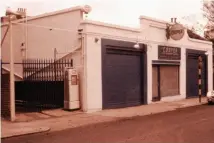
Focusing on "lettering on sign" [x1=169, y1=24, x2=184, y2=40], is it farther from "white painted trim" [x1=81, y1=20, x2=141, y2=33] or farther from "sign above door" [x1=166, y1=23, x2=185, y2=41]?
"white painted trim" [x1=81, y1=20, x2=141, y2=33]

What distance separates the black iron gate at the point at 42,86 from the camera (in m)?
16.5

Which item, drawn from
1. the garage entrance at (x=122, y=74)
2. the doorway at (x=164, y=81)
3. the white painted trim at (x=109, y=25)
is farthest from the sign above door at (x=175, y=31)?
the white painted trim at (x=109, y=25)

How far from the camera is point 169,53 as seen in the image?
22250 mm

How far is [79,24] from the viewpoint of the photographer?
16.4 meters

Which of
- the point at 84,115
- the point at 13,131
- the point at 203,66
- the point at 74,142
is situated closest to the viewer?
the point at 74,142

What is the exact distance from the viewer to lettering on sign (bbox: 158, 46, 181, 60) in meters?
21.5

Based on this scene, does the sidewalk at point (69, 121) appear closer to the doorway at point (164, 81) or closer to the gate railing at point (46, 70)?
the gate railing at point (46, 70)

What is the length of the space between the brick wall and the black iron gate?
2.73 meters


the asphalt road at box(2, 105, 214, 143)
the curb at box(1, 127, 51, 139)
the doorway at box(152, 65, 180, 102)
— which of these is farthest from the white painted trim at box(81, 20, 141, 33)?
the curb at box(1, 127, 51, 139)

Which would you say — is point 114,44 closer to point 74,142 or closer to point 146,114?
point 146,114

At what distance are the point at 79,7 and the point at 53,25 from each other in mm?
2359

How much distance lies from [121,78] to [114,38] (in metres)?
2.16

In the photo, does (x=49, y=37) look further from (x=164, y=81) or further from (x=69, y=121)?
(x=164, y=81)

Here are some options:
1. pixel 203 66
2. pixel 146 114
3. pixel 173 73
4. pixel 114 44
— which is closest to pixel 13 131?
pixel 146 114
